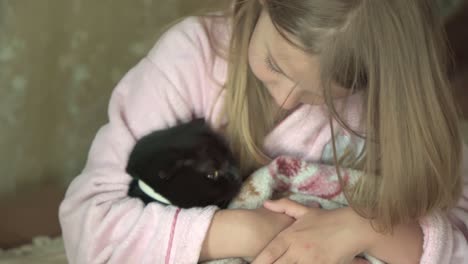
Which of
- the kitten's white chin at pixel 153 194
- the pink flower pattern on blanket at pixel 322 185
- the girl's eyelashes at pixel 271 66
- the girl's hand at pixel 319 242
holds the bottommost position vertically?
the girl's hand at pixel 319 242

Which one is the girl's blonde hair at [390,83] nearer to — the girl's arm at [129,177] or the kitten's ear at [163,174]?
the girl's arm at [129,177]

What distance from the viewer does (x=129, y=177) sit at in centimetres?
113

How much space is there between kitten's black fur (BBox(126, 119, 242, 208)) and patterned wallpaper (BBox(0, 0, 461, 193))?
285 mm

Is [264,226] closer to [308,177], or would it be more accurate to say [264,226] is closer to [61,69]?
[308,177]

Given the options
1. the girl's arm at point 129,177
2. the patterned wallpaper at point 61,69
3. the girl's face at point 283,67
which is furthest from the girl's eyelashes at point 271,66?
the patterned wallpaper at point 61,69

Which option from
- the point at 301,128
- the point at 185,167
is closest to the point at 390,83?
the point at 301,128

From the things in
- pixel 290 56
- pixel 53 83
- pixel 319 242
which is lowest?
pixel 319 242

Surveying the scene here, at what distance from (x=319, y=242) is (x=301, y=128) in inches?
8.4

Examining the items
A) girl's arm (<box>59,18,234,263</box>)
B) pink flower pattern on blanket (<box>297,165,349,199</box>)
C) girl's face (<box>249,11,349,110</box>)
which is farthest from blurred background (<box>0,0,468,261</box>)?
pink flower pattern on blanket (<box>297,165,349,199</box>)

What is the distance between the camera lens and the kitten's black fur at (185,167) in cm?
109

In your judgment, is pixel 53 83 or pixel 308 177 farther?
pixel 53 83

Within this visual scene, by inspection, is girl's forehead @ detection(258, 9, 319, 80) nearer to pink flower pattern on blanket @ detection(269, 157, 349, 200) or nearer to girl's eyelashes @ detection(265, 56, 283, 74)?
girl's eyelashes @ detection(265, 56, 283, 74)

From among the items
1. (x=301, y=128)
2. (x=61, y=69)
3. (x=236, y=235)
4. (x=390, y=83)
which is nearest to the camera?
(x=390, y=83)

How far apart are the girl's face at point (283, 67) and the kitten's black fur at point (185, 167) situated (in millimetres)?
161
